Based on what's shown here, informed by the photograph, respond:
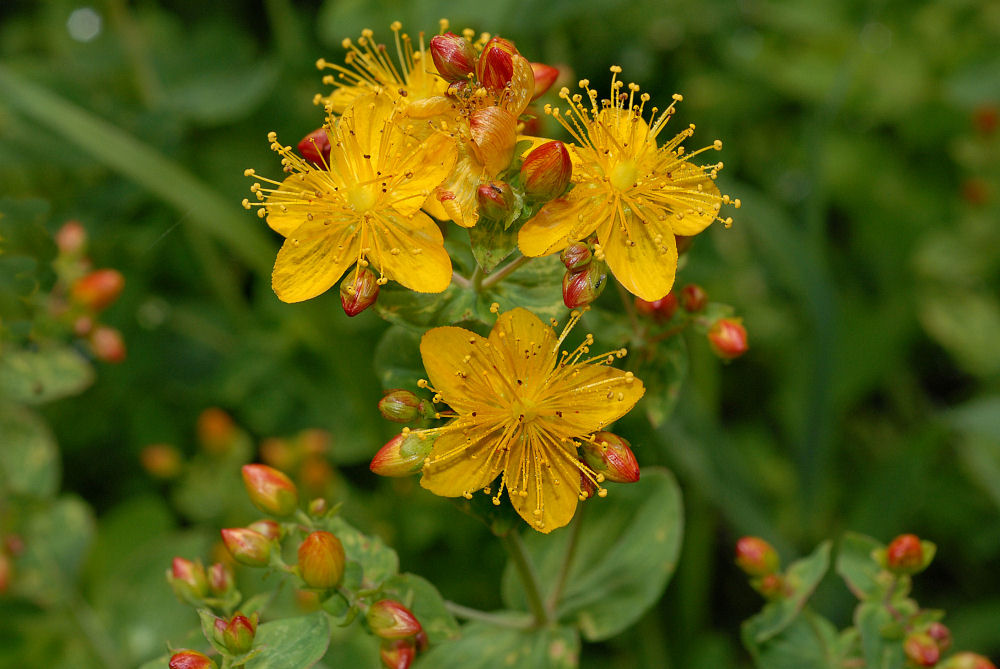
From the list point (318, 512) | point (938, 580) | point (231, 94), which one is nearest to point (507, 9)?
point (231, 94)

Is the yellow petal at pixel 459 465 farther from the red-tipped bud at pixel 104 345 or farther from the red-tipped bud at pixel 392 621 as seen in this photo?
the red-tipped bud at pixel 104 345

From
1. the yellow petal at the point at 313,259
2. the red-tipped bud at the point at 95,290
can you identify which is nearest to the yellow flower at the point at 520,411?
the yellow petal at the point at 313,259

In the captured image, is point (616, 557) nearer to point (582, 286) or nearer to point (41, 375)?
point (582, 286)

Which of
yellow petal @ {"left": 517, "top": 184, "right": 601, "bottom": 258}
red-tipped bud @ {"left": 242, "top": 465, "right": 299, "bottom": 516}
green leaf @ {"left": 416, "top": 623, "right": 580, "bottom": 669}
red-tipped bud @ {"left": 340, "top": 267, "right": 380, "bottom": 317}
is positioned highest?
yellow petal @ {"left": 517, "top": 184, "right": 601, "bottom": 258}

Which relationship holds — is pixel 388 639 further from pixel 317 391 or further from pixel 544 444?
pixel 317 391

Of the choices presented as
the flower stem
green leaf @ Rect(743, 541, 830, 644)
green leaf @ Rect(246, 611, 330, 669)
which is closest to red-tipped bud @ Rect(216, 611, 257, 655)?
green leaf @ Rect(246, 611, 330, 669)

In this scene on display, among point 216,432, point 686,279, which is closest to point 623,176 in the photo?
point 686,279

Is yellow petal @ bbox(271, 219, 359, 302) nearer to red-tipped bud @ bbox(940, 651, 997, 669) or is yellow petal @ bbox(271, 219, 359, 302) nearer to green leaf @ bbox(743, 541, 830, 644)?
green leaf @ bbox(743, 541, 830, 644)

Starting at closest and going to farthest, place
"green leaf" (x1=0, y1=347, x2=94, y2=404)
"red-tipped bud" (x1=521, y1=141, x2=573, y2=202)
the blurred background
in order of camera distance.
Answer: "red-tipped bud" (x1=521, y1=141, x2=573, y2=202) → "green leaf" (x1=0, y1=347, x2=94, y2=404) → the blurred background
